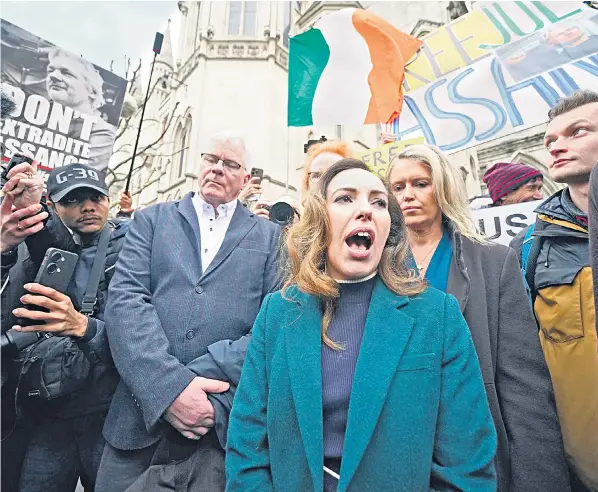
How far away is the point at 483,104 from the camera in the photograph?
11.7 ft

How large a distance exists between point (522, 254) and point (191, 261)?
1.86 meters

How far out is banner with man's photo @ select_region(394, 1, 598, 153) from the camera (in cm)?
323

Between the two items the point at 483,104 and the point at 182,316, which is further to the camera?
the point at 483,104

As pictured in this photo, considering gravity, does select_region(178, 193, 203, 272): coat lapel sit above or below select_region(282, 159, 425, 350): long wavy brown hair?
above

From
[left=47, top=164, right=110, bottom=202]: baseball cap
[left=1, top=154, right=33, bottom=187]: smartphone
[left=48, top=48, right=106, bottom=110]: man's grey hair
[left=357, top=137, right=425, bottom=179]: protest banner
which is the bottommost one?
[left=1, top=154, right=33, bottom=187]: smartphone

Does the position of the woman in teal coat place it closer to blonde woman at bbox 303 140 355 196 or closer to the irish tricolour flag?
blonde woman at bbox 303 140 355 196

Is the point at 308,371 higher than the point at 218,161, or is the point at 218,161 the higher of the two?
the point at 218,161

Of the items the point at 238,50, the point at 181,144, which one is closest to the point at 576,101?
the point at 181,144

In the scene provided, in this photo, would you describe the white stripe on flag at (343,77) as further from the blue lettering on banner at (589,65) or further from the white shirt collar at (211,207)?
the white shirt collar at (211,207)

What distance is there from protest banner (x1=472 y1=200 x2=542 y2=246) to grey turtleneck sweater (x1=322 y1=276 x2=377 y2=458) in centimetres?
201

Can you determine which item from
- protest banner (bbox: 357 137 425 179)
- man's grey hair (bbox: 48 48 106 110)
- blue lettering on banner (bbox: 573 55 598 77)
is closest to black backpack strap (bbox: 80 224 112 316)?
protest banner (bbox: 357 137 425 179)

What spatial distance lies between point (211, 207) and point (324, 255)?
1.00 metres

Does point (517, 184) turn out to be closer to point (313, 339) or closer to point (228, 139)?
point (228, 139)

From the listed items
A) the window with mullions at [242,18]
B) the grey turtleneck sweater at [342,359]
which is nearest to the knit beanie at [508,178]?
the grey turtleneck sweater at [342,359]
